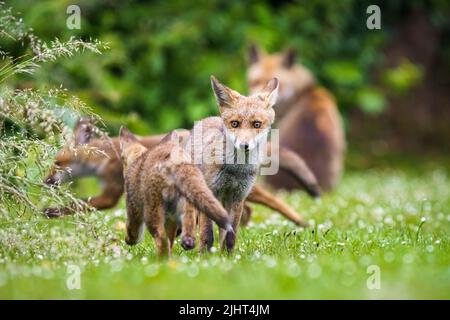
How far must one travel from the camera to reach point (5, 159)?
584 centimetres

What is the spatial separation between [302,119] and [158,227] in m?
6.26

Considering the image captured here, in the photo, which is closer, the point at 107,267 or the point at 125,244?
the point at 107,267

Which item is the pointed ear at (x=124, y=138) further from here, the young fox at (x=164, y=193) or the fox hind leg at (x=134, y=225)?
the fox hind leg at (x=134, y=225)

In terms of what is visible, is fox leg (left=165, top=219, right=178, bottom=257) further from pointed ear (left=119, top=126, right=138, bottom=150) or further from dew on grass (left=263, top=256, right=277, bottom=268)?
pointed ear (left=119, top=126, right=138, bottom=150)

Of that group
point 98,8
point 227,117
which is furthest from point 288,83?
point 227,117

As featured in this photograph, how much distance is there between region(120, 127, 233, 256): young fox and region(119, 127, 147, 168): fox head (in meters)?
0.21

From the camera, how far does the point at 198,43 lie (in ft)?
46.3

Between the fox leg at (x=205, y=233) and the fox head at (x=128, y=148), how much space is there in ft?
2.61

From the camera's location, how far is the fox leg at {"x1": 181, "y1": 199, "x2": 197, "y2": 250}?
5660 millimetres

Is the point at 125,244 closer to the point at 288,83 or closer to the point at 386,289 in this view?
the point at 386,289

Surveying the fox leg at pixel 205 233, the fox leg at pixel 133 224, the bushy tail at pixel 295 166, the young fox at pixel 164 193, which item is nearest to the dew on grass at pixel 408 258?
the young fox at pixel 164 193

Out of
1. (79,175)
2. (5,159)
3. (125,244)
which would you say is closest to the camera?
(5,159)

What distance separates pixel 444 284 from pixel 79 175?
452 centimetres

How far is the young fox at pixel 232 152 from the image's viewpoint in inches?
236
